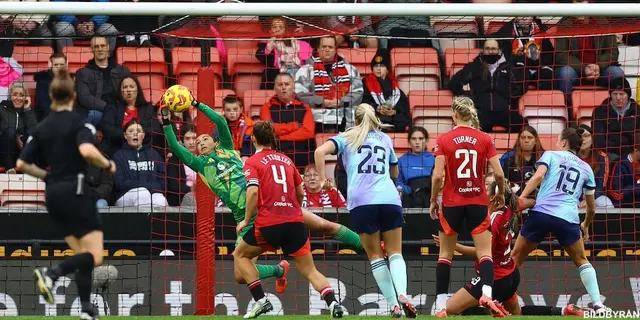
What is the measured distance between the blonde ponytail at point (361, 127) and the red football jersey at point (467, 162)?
610mm

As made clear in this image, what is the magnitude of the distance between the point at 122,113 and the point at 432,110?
365cm

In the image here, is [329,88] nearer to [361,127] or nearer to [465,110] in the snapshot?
[361,127]

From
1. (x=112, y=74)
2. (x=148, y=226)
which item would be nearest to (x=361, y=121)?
(x=148, y=226)

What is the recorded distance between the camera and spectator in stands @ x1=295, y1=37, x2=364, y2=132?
13.3 m

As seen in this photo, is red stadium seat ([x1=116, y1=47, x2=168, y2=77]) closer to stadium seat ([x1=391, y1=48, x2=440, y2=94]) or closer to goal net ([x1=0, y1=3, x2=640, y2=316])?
goal net ([x1=0, y1=3, x2=640, y2=316])

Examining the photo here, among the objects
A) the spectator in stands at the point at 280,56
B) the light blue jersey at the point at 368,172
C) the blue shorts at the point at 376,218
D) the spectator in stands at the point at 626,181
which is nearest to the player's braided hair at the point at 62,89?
the light blue jersey at the point at 368,172

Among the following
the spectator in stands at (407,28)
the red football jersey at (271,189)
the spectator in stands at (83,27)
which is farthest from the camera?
the spectator in stands at (407,28)

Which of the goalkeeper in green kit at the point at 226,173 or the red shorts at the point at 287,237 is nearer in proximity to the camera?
the red shorts at the point at 287,237

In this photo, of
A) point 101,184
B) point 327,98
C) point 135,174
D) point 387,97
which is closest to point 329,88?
point 327,98

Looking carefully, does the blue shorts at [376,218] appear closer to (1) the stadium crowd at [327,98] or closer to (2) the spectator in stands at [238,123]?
(1) the stadium crowd at [327,98]

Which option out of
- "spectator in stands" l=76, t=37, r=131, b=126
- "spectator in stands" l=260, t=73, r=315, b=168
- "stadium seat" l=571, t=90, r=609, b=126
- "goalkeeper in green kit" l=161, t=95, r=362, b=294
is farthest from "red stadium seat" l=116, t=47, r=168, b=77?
"stadium seat" l=571, t=90, r=609, b=126

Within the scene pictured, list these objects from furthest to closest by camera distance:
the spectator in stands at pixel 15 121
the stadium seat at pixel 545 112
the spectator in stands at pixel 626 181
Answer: the stadium seat at pixel 545 112 → the spectator in stands at pixel 626 181 → the spectator in stands at pixel 15 121

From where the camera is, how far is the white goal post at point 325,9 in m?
10.8

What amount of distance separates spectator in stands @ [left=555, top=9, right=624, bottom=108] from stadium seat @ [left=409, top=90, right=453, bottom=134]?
1.38 m
